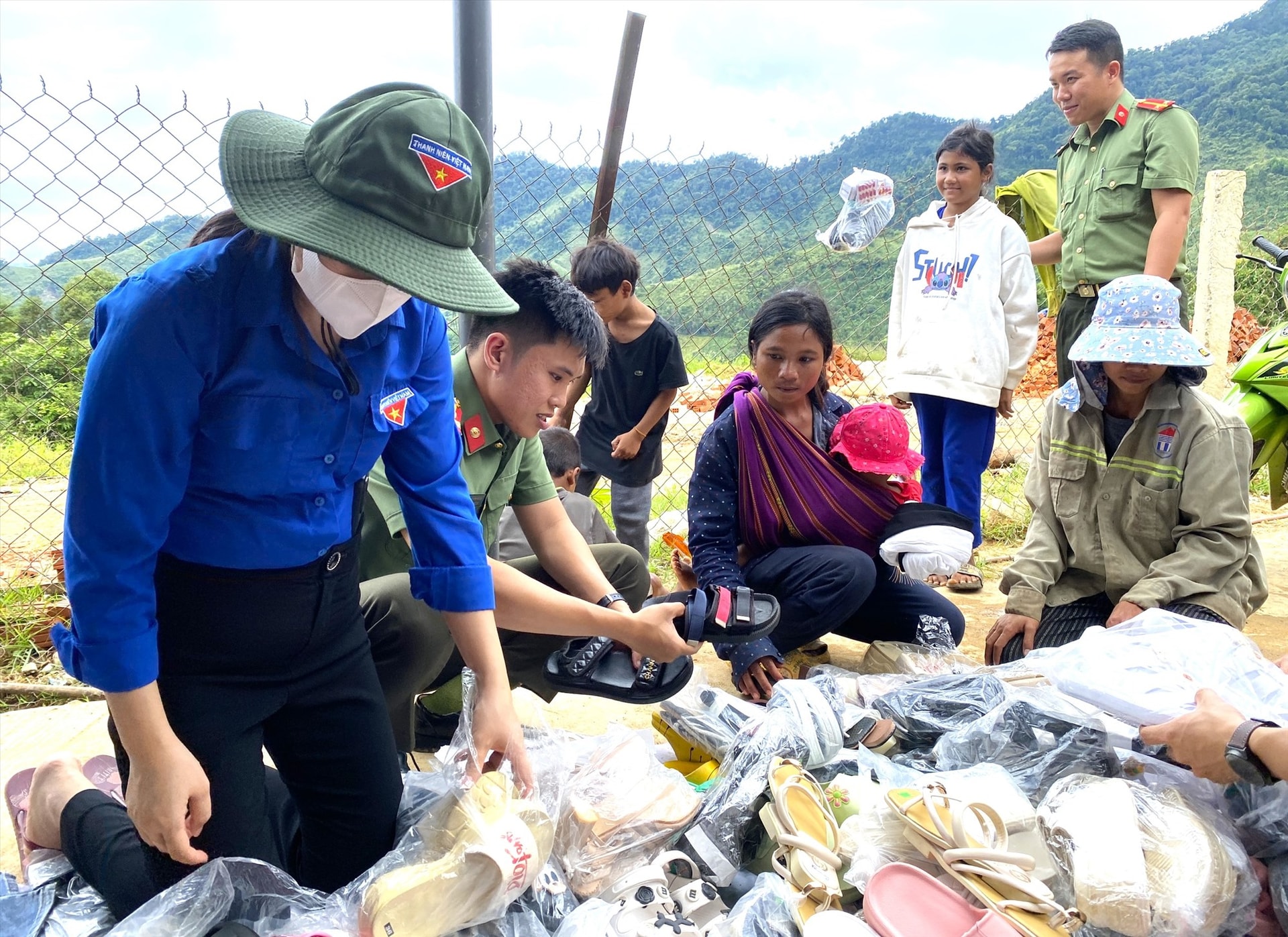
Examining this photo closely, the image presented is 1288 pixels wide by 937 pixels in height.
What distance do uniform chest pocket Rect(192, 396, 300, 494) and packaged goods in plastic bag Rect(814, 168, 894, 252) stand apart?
3.74m

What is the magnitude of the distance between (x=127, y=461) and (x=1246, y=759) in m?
1.91

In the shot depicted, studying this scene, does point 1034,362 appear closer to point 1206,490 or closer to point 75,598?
point 1206,490

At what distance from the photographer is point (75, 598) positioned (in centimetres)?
120

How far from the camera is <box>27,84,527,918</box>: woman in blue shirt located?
1.19 m

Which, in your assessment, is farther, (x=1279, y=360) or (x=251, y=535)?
(x=1279, y=360)

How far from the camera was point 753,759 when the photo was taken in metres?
1.89

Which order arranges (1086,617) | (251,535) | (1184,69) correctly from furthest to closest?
(1184,69)
(1086,617)
(251,535)

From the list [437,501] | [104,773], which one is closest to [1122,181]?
[437,501]

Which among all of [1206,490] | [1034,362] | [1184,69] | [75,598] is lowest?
[1034,362]

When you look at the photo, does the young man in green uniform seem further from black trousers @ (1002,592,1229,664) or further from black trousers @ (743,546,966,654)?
black trousers @ (1002,592,1229,664)

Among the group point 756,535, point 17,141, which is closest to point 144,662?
point 756,535

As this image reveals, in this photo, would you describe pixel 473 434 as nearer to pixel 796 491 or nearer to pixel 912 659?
pixel 796 491

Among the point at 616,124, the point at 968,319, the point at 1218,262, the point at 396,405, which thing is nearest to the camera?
the point at 396,405

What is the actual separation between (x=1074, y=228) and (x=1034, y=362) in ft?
31.4
